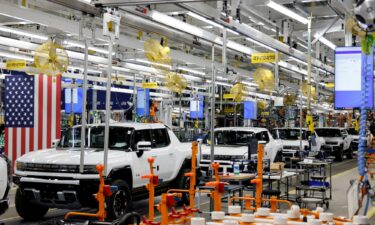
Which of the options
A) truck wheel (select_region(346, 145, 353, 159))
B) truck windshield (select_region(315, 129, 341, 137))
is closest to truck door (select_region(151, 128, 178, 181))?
truck windshield (select_region(315, 129, 341, 137))

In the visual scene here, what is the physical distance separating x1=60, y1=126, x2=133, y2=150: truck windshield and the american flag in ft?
10.8

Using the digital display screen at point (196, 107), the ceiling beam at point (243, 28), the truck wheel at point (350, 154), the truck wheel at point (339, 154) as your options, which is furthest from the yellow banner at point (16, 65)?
the truck wheel at point (350, 154)

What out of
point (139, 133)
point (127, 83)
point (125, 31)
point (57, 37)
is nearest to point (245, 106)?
point (127, 83)

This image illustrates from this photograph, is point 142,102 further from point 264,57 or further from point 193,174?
point 193,174

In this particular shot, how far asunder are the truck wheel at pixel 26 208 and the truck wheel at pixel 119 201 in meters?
1.64

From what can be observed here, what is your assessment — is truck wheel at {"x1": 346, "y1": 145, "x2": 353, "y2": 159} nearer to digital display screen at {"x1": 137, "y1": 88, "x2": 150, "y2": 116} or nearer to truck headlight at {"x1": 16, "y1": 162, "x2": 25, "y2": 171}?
digital display screen at {"x1": 137, "y1": 88, "x2": 150, "y2": 116}

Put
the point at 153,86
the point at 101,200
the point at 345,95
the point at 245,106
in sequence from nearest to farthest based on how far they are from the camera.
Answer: the point at 101,200 < the point at 345,95 < the point at 153,86 < the point at 245,106

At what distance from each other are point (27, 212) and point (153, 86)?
39.0 ft

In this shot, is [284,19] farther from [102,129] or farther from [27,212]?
[27,212]

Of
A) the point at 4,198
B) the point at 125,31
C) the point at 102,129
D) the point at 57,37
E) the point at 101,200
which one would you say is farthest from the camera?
the point at 125,31

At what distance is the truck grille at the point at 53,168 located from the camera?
28.4ft

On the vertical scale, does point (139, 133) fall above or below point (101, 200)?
above

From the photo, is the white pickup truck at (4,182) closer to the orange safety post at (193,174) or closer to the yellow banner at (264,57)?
the orange safety post at (193,174)

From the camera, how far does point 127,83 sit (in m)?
23.7
